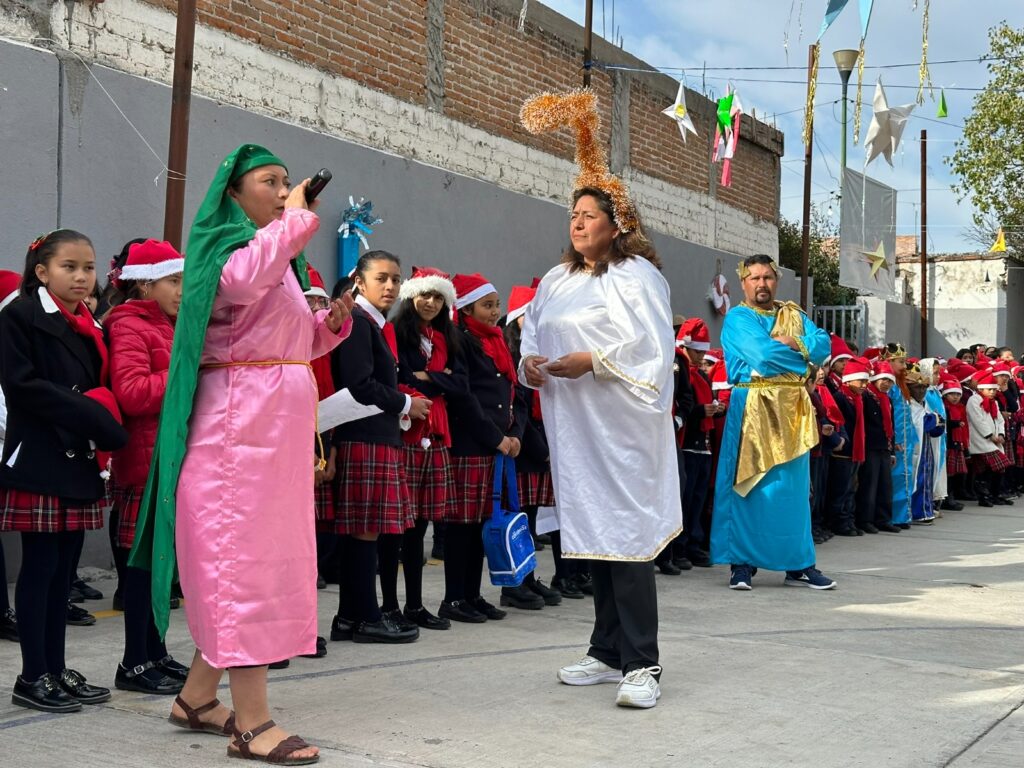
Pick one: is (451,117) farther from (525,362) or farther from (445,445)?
(525,362)

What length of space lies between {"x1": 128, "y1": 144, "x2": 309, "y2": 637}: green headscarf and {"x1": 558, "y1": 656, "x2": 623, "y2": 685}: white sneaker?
67.1 inches

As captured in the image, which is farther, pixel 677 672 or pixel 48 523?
pixel 677 672

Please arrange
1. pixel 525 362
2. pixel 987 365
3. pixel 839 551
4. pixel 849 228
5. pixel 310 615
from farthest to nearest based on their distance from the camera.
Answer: pixel 849 228 < pixel 987 365 < pixel 839 551 < pixel 525 362 < pixel 310 615

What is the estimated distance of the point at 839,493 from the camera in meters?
11.6

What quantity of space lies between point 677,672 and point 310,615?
6.36 ft

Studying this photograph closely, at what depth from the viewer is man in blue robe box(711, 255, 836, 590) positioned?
26.0ft

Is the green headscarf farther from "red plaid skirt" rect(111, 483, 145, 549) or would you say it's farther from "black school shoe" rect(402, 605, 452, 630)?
"black school shoe" rect(402, 605, 452, 630)

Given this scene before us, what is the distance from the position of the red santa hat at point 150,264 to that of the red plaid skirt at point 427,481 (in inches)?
64.3

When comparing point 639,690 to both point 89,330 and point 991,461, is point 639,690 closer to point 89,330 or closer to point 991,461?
point 89,330

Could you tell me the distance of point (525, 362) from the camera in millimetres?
5020

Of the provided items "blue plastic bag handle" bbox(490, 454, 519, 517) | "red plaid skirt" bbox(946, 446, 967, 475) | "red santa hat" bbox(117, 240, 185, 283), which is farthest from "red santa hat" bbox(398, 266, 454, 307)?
"red plaid skirt" bbox(946, 446, 967, 475)

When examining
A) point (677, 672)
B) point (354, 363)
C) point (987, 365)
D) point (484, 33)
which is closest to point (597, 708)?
point (677, 672)

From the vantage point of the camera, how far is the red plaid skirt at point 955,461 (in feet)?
48.9

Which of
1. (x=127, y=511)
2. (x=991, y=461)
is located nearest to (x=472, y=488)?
(x=127, y=511)
